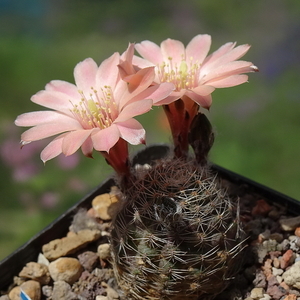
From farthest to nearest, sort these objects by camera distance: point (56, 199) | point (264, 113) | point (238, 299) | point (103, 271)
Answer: point (264, 113)
point (56, 199)
point (103, 271)
point (238, 299)

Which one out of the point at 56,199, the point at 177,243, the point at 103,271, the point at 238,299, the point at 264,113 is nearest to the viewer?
the point at 177,243

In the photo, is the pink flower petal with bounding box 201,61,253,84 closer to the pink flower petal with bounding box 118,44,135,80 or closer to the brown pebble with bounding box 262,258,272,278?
the pink flower petal with bounding box 118,44,135,80

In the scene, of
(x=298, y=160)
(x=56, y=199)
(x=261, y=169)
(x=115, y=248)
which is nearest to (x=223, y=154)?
(x=261, y=169)

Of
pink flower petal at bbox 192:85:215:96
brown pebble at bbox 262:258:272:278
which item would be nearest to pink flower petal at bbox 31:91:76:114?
pink flower petal at bbox 192:85:215:96

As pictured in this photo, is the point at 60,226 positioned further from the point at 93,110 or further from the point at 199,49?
the point at 199,49

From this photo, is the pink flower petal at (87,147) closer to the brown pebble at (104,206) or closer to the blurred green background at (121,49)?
the brown pebble at (104,206)

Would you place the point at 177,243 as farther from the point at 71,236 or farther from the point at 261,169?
the point at 261,169

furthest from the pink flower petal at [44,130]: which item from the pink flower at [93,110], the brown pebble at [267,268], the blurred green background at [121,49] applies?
the blurred green background at [121,49]

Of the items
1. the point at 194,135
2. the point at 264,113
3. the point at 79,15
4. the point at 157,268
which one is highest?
the point at 79,15
